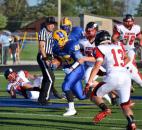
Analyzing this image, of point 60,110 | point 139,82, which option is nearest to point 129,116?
point 60,110

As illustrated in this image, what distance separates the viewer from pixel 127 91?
8172 mm

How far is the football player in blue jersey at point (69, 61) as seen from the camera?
32.9ft

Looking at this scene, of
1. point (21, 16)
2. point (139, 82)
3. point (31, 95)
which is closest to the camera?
point (139, 82)

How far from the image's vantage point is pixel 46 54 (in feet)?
36.7

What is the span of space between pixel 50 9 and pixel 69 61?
2927 inches

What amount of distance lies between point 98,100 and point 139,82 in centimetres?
304

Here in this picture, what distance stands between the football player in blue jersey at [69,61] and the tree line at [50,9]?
70.3m

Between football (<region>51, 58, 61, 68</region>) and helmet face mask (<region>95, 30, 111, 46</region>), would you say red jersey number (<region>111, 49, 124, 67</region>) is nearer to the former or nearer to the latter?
helmet face mask (<region>95, 30, 111, 46</region>)

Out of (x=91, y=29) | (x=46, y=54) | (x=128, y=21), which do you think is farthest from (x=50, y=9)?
(x=91, y=29)

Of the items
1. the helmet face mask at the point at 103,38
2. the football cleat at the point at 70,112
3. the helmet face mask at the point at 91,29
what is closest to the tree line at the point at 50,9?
the helmet face mask at the point at 91,29

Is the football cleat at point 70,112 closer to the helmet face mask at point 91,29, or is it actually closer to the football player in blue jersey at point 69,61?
the football player in blue jersey at point 69,61

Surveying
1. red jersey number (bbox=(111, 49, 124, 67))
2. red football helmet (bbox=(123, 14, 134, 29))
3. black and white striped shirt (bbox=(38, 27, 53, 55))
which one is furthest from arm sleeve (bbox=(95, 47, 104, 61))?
red football helmet (bbox=(123, 14, 134, 29))

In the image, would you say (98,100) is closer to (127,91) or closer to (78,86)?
(127,91)

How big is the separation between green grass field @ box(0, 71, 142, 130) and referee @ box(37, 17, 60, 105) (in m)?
0.54
